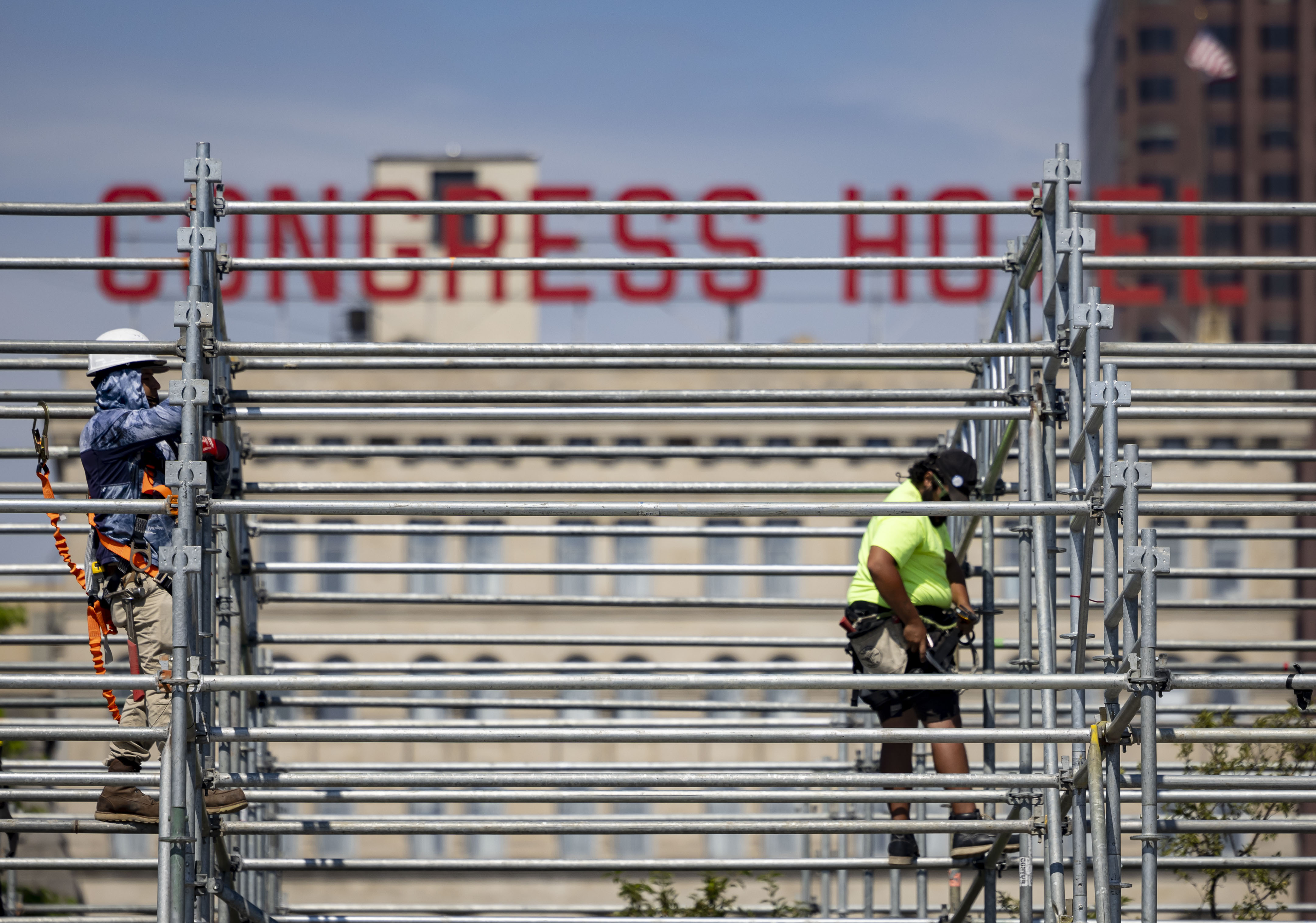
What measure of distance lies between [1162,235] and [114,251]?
6314 cm

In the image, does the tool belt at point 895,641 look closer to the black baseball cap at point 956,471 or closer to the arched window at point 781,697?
the arched window at point 781,697

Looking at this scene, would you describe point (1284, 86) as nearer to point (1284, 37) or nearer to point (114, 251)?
point (1284, 37)

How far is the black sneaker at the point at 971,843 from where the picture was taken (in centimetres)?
963

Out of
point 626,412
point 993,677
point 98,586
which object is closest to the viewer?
point 993,677

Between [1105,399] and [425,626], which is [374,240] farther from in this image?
[1105,399]

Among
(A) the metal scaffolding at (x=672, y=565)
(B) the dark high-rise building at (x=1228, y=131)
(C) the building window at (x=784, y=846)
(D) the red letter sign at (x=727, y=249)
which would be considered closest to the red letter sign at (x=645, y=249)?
(D) the red letter sign at (x=727, y=249)

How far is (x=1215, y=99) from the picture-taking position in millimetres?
96500

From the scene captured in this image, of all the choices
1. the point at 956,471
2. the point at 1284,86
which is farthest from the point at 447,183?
the point at 956,471

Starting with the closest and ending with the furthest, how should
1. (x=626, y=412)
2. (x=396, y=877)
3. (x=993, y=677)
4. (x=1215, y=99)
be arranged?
1. (x=993, y=677)
2. (x=626, y=412)
3. (x=396, y=877)
4. (x=1215, y=99)

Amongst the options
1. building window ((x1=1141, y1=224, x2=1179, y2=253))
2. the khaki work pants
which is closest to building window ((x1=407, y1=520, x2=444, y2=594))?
the khaki work pants

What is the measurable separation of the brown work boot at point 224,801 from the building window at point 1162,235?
84058mm

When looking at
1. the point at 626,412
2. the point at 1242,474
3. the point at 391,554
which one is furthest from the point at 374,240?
the point at 626,412

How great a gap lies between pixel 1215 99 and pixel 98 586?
95.9m

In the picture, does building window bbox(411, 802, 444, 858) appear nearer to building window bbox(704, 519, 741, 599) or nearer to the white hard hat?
building window bbox(704, 519, 741, 599)
